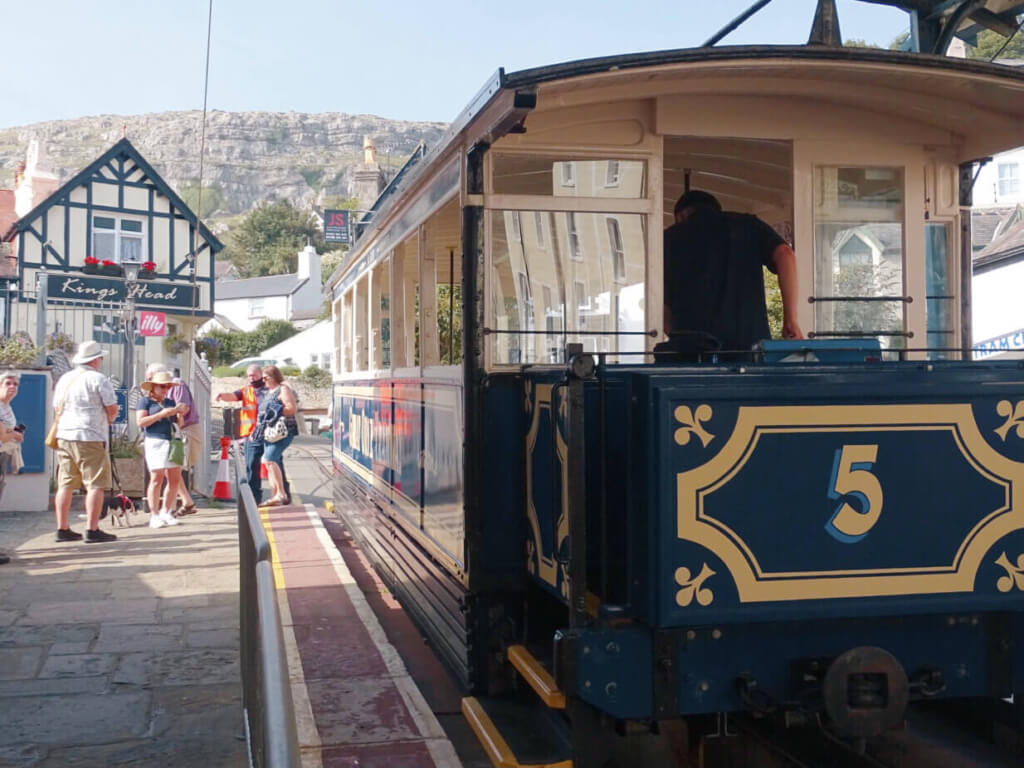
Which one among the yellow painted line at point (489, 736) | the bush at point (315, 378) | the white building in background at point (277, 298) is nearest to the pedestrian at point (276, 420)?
the yellow painted line at point (489, 736)

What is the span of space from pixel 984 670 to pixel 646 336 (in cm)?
198

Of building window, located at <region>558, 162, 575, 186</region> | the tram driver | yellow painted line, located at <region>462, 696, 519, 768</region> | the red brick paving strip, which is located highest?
building window, located at <region>558, 162, 575, 186</region>

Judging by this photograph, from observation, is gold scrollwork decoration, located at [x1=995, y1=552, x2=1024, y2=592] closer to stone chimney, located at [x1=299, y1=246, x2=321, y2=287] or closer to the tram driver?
the tram driver

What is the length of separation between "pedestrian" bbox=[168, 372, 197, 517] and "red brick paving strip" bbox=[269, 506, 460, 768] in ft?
11.8

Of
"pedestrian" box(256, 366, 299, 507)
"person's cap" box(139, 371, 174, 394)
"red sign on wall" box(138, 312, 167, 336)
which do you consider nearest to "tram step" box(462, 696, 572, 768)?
"person's cap" box(139, 371, 174, 394)

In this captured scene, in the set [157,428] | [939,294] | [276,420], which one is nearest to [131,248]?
[276,420]

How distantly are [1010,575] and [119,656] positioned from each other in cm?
466

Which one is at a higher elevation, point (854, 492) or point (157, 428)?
point (854, 492)

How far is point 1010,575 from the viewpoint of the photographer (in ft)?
12.8

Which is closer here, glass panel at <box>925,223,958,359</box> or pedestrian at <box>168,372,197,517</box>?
glass panel at <box>925,223,958,359</box>

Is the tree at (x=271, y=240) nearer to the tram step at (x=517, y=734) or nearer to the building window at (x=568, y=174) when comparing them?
the building window at (x=568, y=174)

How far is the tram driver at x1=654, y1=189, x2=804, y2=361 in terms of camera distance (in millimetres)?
5410

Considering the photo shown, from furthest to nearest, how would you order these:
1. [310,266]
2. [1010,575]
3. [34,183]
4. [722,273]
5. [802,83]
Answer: [310,266]
[34,183]
[722,273]
[802,83]
[1010,575]

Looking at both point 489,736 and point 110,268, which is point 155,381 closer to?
point 489,736
